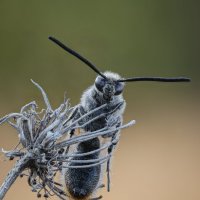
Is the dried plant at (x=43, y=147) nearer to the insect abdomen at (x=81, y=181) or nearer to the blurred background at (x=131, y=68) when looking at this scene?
the insect abdomen at (x=81, y=181)

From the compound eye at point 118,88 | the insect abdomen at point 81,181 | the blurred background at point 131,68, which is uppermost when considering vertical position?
the blurred background at point 131,68

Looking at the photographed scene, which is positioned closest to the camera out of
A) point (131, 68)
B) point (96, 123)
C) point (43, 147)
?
point (43, 147)

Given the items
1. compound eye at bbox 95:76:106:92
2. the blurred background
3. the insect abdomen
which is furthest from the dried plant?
the blurred background

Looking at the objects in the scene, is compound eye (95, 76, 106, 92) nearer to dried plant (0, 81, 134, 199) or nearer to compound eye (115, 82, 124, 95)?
compound eye (115, 82, 124, 95)

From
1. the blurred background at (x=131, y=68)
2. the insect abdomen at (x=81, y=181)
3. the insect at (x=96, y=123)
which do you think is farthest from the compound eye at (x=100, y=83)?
the blurred background at (x=131, y=68)

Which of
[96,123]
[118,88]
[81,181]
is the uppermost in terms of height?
[118,88]

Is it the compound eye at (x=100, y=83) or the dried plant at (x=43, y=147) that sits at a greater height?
the compound eye at (x=100, y=83)

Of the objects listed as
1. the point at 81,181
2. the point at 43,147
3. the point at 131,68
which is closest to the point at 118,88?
the point at 81,181

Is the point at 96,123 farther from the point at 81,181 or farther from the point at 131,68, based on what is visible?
the point at 131,68
